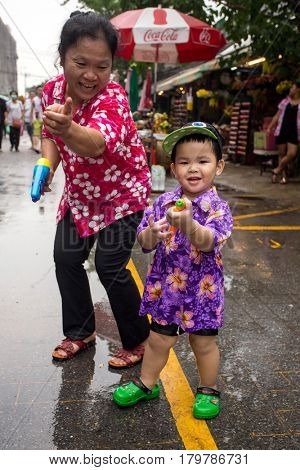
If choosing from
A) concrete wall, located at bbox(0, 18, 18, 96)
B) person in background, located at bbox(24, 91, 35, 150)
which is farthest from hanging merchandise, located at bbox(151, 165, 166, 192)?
concrete wall, located at bbox(0, 18, 18, 96)

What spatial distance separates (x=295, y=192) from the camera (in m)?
9.13

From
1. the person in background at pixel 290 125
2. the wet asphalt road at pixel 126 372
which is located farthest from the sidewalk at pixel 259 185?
the wet asphalt road at pixel 126 372

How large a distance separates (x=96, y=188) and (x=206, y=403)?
120 cm

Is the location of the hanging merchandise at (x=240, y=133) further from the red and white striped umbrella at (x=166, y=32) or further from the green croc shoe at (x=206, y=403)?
the green croc shoe at (x=206, y=403)

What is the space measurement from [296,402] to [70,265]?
138 centimetres

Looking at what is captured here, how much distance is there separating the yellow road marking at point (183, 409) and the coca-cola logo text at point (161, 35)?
233 inches

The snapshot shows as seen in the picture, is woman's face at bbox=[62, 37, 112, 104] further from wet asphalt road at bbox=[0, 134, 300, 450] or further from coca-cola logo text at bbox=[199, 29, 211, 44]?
coca-cola logo text at bbox=[199, 29, 211, 44]

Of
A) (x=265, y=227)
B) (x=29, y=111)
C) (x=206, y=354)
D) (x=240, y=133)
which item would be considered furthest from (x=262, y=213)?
(x=29, y=111)

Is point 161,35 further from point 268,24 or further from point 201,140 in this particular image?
point 201,140

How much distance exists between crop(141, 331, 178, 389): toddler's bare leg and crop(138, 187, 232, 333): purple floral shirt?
9 cm

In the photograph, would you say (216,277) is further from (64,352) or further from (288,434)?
(64,352)

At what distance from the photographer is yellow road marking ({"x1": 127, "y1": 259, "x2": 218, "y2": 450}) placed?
2.18 m
